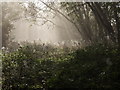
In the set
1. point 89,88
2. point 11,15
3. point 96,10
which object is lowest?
point 89,88

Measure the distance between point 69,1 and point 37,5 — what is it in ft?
23.0

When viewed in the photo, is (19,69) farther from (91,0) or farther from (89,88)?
(91,0)

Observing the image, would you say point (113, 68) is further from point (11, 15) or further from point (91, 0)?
point (11, 15)

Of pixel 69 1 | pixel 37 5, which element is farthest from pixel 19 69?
pixel 37 5

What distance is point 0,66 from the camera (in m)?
9.64

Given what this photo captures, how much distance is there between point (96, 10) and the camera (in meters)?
16.4

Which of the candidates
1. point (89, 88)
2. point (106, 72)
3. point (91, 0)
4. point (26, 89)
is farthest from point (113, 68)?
point (91, 0)

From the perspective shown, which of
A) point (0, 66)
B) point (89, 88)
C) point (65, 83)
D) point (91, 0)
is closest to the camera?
point (89, 88)

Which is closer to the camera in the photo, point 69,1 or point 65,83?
point 65,83

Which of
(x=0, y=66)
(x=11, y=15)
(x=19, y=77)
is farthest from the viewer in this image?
(x=11, y=15)

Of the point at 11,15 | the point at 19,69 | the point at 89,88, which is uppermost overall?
the point at 11,15

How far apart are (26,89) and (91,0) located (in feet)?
33.1

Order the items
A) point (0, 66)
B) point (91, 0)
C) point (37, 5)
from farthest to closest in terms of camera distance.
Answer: point (37, 5) → point (91, 0) → point (0, 66)

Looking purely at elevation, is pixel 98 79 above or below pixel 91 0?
below
